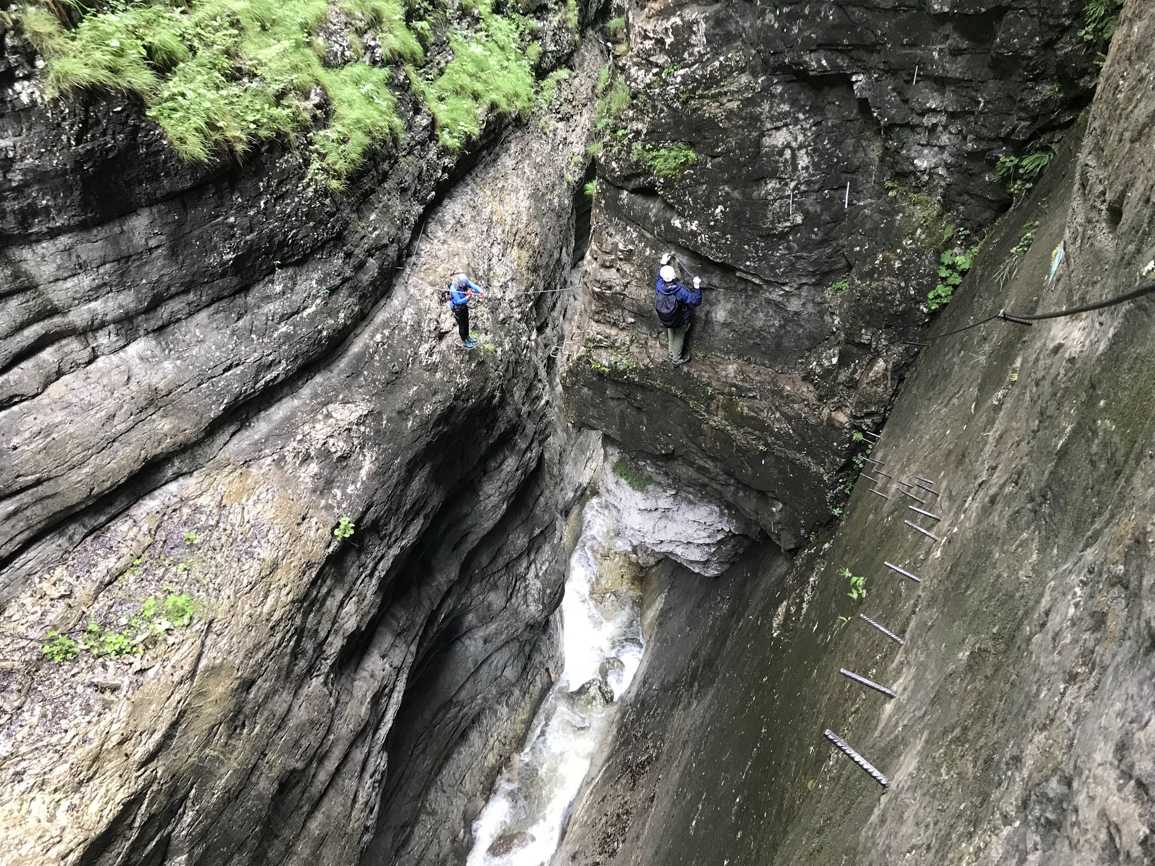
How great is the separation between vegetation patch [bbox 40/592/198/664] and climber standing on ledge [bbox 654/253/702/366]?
239 inches

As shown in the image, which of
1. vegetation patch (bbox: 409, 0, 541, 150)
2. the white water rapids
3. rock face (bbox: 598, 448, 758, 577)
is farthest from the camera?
the white water rapids

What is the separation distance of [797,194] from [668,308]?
1.71m

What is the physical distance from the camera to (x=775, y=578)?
7.96 metres

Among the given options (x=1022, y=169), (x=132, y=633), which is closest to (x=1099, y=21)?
(x=1022, y=169)

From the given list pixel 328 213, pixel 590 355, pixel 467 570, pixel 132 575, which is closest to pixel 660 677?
pixel 467 570

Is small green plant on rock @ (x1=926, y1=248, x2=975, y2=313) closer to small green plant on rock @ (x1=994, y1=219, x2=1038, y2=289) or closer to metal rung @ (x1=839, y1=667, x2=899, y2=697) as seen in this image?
small green plant on rock @ (x1=994, y1=219, x2=1038, y2=289)

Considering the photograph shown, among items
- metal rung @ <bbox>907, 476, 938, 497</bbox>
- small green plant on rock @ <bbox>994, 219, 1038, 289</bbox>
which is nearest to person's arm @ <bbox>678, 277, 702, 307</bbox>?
small green plant on rock @ <bbox>994, 219, 1038, 289</bbox>

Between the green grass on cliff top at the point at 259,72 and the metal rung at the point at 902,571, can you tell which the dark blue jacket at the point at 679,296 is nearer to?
the metal rung at the point at 902,571

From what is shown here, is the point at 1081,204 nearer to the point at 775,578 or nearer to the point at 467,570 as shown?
the point at 775,578

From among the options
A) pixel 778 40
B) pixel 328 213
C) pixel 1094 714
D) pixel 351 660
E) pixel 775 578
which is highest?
pixel 778 40

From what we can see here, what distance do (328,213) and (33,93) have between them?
10.0 ft

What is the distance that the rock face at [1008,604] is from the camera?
2262 mm

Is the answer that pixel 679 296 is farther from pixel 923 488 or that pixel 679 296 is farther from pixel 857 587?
pixel 857 587

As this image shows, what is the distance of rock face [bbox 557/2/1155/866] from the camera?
2.26m
